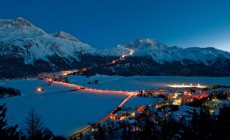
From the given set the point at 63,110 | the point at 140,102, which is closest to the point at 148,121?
the point at 63,110

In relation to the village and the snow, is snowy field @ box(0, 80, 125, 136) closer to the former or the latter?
the snow

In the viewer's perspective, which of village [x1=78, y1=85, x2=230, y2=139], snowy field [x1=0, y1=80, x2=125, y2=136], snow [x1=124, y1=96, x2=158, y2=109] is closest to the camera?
village [x1=78, y1=85, x2=230, y2=139]

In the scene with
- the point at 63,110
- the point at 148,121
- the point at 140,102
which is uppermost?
the point at 140,102

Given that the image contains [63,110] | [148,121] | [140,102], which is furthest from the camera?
[140,102]

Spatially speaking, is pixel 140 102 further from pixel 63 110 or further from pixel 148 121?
pixel 148 121

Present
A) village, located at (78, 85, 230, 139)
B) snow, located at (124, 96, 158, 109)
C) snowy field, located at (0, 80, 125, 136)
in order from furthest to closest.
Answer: snow, located at (124, 96, 158, 109), snowy field, located at (0, 80, 125, 136), village, located at (78, 85, 230, 139)

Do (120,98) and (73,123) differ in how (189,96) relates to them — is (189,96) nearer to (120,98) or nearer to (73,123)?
(120,98)

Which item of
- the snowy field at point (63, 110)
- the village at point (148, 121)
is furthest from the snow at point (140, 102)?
the village at point (148, 121)

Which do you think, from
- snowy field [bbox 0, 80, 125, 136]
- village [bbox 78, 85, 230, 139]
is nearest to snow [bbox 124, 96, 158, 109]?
snowy field [bbox 0, 80, 125, 136]

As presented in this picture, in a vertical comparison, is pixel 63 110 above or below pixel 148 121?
below

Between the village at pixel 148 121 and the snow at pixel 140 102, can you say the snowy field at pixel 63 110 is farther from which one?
the village at pixel 148 121

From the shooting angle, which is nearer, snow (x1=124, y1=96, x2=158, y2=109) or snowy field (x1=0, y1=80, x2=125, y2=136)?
snowy field (x1=0, y1=80, x2=125, y2=136)
